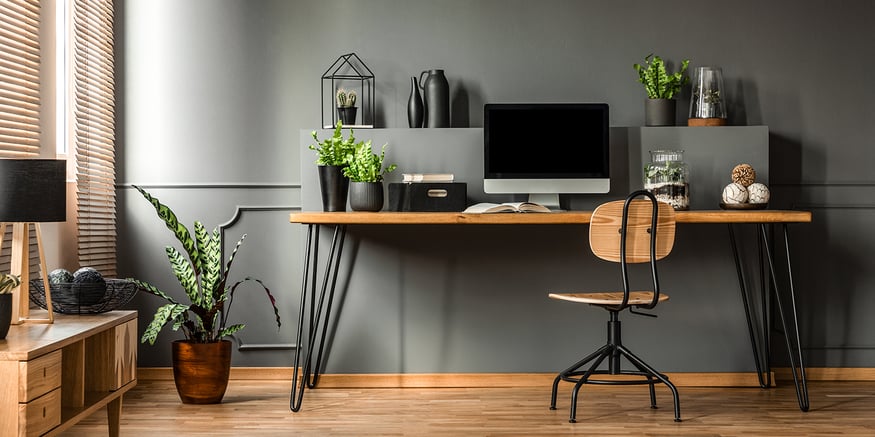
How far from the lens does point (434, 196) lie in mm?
3662

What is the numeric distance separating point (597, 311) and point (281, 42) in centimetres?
206

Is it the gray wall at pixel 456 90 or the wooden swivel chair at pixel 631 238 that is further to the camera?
the gray wall at pixel 456 90

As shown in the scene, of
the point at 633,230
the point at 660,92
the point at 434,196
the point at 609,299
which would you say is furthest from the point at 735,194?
the point at 434,196

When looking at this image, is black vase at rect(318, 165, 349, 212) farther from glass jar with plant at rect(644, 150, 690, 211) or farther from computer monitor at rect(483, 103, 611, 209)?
glass jar with plant at rect(644, 150, 690, 211)

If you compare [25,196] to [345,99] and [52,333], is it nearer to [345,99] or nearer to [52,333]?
[52,333]

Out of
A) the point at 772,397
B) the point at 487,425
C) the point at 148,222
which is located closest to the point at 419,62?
the point at 148,222

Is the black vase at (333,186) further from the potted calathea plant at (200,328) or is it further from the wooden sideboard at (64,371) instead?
the wooden sideboard at (64,371)

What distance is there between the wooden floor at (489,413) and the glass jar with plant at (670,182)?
89 cm

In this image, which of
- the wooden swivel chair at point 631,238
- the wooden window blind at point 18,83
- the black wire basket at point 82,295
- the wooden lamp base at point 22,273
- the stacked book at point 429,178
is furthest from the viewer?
the stacked book at point 429,178

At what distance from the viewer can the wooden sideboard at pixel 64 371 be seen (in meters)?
2.11

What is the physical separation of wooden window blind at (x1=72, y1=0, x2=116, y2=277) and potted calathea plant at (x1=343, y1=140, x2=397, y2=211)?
Result: 118 cm

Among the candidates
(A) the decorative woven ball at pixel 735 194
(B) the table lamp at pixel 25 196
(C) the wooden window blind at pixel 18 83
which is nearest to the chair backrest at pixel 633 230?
(A) the decorative woven ball at pixel 735 194

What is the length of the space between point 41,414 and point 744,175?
300 cm

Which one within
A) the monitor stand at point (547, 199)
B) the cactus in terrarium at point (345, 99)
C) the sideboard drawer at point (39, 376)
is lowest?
the sideboard drawer at point (39, 376)
